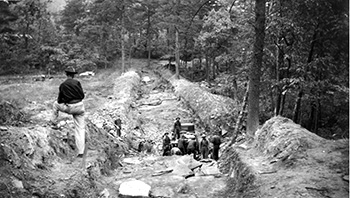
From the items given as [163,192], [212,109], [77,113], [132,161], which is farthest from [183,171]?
[212,109]

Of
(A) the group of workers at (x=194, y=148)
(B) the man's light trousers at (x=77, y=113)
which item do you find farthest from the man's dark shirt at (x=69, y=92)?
(A) the group of workers at (x=194, y=148)

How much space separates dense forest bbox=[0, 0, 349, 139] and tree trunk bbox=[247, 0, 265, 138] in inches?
1.6

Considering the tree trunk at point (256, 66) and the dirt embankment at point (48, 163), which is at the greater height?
the tree trunk at point (256, 66)

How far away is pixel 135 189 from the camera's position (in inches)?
285

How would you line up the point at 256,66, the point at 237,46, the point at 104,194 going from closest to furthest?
the point at 104,194 < the point at 256,66 < the point at 237,46

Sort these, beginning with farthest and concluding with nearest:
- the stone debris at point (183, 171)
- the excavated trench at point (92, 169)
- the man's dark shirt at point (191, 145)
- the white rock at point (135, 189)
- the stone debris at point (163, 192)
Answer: the man's dark shirt at point (191, 145) → the stone debris at point (183, 171) → the stone debris at point (163, 192) → the white rock at point (135, 189) → the excavated trench at point (92, 169)

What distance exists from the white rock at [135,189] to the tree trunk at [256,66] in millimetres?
4962

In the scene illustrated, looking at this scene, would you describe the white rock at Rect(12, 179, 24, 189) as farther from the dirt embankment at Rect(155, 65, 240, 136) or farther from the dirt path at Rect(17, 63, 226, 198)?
the dirt embankment at Rect(155, 65, 240, 136)

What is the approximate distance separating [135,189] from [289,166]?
3488 mm

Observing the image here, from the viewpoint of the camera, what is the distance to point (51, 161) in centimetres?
716

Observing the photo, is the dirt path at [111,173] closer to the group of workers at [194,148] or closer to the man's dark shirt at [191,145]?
the group of workers at [194,148]

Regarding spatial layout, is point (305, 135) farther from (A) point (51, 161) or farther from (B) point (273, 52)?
(B) point (273, 52)

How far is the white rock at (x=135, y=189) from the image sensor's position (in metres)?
7.11

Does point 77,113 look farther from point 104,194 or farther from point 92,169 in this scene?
point 92,169
